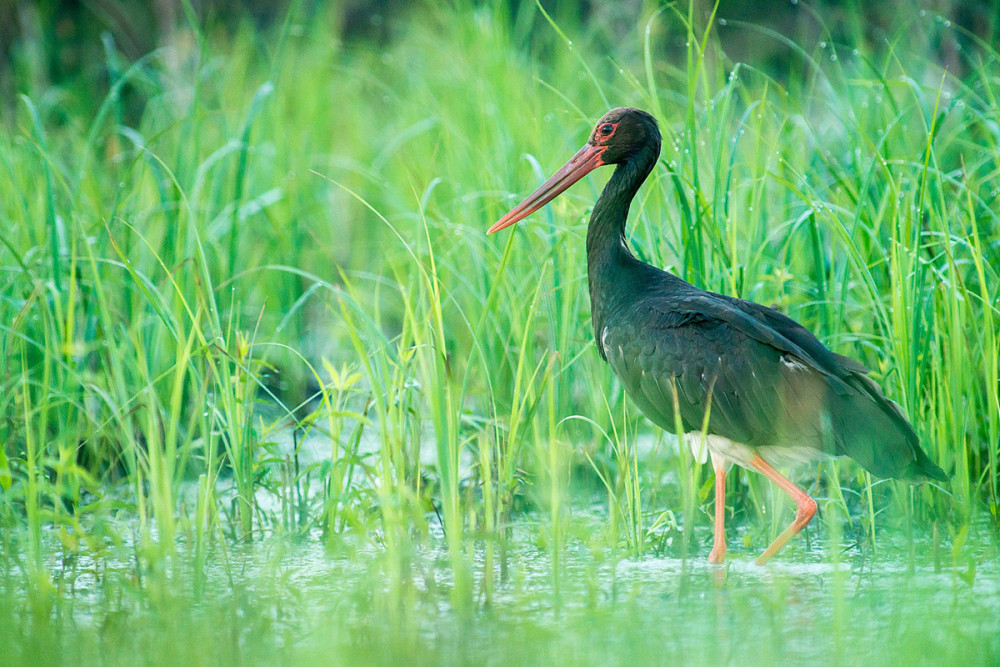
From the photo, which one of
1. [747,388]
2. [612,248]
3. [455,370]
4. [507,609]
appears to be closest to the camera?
[507,609]

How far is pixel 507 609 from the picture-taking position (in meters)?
2.98

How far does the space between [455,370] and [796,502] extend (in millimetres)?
1508

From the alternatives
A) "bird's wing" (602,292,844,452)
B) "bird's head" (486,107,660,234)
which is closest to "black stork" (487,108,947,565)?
"bird's wing" (602,292,844,452)

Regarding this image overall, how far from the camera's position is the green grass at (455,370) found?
304 cm

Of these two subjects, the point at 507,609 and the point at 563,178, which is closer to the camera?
the point at 507,609

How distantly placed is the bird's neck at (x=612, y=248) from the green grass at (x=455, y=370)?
0.46ft

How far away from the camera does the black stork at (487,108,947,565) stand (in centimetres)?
338

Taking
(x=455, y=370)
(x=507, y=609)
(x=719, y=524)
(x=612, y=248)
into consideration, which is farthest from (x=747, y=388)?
(x=455, y=370)

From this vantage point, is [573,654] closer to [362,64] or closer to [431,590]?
[431,590]

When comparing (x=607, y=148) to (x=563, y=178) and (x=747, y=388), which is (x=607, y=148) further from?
(x=747, y=388)

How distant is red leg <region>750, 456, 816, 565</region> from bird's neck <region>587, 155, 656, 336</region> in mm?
718

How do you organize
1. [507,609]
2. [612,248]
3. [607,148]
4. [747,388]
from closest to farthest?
[507,609] < [747,388] < [612,248] < [607,148]

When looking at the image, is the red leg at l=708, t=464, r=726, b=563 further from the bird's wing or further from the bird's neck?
the bird's neck

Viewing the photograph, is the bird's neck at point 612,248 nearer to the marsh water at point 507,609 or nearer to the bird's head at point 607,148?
the bird's head at point 607,148
